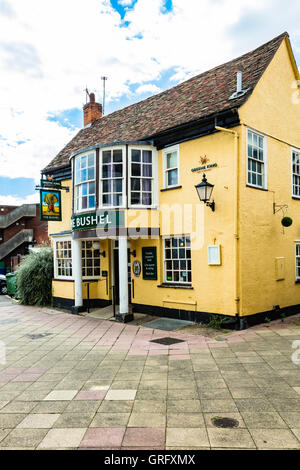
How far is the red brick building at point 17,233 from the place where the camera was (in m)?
32.7

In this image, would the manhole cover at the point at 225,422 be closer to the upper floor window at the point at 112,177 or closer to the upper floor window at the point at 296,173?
the upper floor window at the point at 112,177

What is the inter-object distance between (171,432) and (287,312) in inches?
339

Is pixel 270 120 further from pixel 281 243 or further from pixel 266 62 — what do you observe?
pixel 281 243

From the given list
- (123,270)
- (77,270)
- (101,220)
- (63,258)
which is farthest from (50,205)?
(123,270)

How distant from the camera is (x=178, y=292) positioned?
37.1 feet

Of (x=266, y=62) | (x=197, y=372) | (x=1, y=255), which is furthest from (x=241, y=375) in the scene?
(x=1, y=255)

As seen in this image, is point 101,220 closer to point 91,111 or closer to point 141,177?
point 141,177

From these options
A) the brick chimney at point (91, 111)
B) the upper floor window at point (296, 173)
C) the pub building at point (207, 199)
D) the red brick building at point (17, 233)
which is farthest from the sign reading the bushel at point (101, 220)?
the red brick building at point (17, 233)

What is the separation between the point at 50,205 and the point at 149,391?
10.5m

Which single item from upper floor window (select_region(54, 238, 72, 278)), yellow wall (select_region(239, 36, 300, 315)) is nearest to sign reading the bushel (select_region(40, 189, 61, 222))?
upper floor window (select_region(54, 238, 72, 278))

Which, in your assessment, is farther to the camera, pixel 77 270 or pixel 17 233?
pixel 17 233

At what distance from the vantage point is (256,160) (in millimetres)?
10656

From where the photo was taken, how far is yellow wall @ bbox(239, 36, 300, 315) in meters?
10.1

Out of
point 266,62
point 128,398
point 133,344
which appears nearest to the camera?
point 128,398
